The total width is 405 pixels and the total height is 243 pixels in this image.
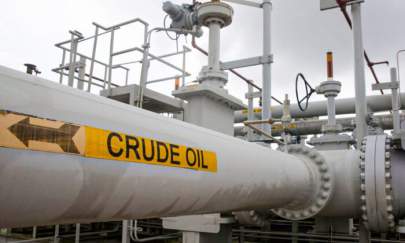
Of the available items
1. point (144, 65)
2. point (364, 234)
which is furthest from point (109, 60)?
point (364, 234)

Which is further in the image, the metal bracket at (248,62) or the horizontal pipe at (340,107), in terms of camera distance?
the horizontal pipe at (340,107)

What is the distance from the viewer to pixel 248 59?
15.4 feet

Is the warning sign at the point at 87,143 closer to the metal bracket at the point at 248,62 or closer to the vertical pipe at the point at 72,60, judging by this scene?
the metal bracket at the point at 248,62

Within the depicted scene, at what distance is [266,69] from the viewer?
4559 millimetres

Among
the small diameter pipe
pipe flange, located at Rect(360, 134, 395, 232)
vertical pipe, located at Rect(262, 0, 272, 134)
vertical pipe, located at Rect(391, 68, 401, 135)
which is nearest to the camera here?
pipe flange, located at Rect(360, 134, 395, 232)

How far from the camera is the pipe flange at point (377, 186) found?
2.03 m

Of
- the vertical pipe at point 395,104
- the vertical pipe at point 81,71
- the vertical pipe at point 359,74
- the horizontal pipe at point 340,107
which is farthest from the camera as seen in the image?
the horizontal pipe at point 340,107

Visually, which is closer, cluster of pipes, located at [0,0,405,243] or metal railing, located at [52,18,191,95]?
cluster of pipes, located at [0,0,405,243]

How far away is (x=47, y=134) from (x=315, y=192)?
5.92ft

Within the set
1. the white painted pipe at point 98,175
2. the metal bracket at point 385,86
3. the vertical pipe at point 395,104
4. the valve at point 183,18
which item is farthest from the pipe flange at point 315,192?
the metal bracket at point 385,86

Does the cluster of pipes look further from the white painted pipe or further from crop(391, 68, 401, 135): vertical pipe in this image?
crop(391, 68, 401, 135): vertical pipe

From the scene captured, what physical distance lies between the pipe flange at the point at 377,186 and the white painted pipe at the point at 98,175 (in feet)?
3.02

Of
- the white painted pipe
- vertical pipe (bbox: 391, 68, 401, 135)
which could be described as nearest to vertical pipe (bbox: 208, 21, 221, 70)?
the white painted pipe

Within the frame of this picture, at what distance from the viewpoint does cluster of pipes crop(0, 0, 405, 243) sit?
0.79 m
